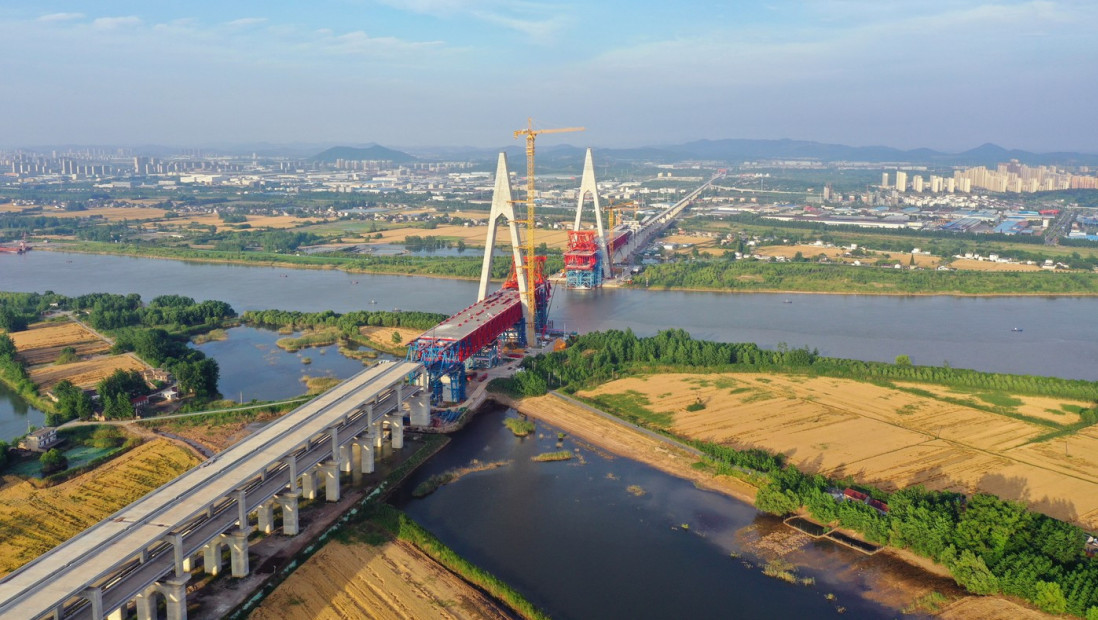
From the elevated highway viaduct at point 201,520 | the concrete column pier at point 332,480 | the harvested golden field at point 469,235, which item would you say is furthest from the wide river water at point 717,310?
the harvested golden field at point 469,235

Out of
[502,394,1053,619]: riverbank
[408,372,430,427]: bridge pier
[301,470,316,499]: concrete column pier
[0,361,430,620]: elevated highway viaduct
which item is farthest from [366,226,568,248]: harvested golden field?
[301,470,316,499]: concrete column pier

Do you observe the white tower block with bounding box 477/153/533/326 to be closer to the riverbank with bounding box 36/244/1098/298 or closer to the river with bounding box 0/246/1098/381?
the river with bounding box 0/246/1098/381

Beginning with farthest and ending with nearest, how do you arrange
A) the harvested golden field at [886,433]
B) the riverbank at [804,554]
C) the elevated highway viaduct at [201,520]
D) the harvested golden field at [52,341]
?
the harvested golden field at [52,341]
the harvested golden field at [886,433]
the riverbank at [804,554]
the elevated highway viaduct at [201,520]

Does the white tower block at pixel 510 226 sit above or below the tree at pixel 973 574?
above

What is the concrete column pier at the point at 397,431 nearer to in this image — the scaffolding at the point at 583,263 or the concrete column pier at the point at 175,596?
the concrete column pier at the point at 175,596

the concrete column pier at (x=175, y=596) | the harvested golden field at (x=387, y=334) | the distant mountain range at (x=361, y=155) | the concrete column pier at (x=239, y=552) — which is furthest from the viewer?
the distant mountain range at (x=361, y=155)

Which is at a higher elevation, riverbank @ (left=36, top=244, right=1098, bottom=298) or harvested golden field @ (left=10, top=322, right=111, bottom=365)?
riverbank @ (left=36, top=244, right=1098, bottom=298)

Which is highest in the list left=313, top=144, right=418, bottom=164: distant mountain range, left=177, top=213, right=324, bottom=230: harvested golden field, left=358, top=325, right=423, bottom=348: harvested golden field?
left=313, top=144, right=418, bottom=164: distant mountain range
